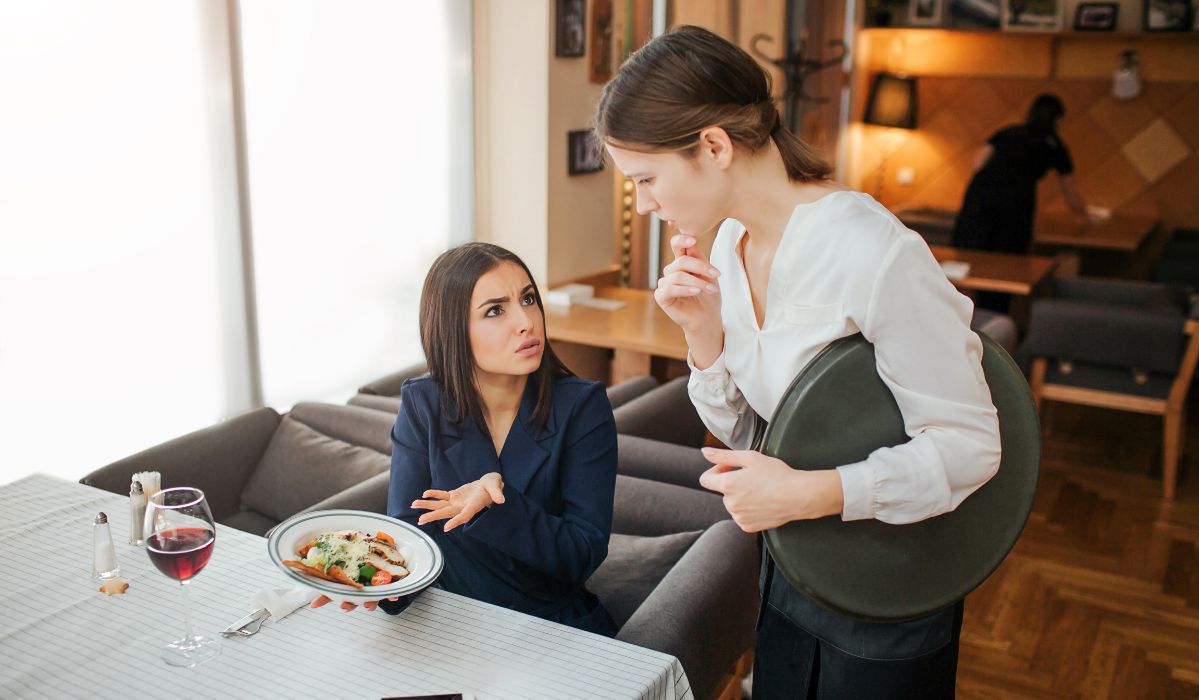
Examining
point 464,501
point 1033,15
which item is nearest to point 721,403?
point 464,501

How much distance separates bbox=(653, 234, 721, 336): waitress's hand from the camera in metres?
1.33

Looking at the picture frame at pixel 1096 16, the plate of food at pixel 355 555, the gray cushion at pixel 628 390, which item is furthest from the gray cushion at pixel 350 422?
the picture frame at pixel 1096 16

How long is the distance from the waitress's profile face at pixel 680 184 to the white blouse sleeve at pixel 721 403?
225 mm

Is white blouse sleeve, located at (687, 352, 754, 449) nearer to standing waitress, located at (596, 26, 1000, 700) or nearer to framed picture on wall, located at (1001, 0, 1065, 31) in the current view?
standing waitress, located at (596, 26, 1000, 700)

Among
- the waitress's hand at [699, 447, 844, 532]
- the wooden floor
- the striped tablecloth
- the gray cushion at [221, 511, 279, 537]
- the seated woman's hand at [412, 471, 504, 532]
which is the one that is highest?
the waitress's hand at [699, 447, 844, 532]

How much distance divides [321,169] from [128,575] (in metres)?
1.99

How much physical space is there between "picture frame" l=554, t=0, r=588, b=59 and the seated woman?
2.17 metres

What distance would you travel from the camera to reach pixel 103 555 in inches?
62.9

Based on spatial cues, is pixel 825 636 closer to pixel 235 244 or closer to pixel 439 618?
pixel 439 618

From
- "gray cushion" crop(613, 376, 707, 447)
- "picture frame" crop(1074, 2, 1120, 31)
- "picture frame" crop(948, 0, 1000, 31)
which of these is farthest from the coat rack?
"gray cushion" crop(613, 376, 707, 447)

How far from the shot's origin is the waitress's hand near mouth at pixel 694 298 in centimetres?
133

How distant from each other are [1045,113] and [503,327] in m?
4.53

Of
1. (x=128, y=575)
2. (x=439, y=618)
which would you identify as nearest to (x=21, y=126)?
(x=128, y=575)

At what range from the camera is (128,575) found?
1.61 meters
